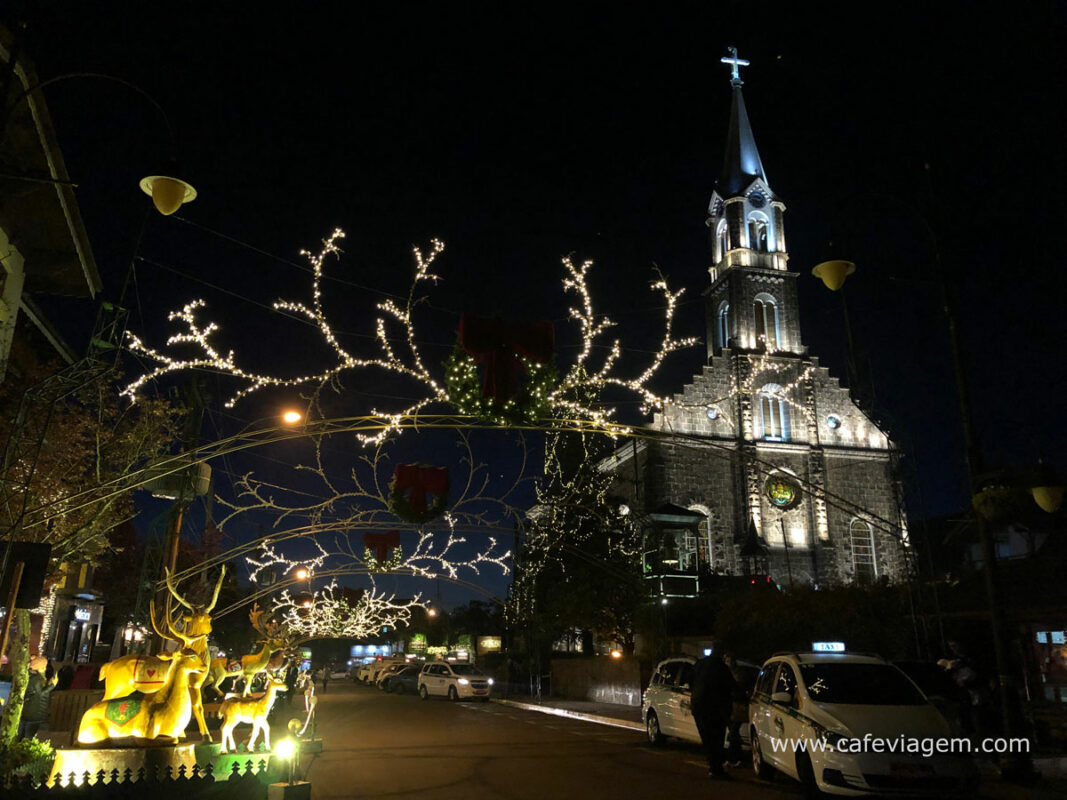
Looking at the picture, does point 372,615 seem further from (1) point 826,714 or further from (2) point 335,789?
(1) point 826,714

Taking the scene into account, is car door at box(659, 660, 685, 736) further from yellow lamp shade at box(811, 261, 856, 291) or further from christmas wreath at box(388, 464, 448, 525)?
yellow lamp shade at box(811, 261, 856, 291)

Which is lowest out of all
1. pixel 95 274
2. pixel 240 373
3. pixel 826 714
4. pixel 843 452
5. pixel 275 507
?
pixel 826 714

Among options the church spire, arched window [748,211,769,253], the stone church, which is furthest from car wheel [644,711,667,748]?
the church spire

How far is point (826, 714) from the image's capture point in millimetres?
8578

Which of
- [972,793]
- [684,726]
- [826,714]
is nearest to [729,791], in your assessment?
[826,714]

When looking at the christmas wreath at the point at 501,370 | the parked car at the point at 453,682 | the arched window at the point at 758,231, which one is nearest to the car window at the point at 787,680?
the christmas wreath at the point at 501,370

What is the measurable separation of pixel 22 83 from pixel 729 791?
40.1 ft

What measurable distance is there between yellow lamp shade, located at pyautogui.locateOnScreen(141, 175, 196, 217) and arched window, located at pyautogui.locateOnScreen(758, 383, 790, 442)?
36.2m

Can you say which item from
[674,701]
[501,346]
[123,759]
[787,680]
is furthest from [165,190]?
[674,701]

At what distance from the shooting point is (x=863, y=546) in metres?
39.8

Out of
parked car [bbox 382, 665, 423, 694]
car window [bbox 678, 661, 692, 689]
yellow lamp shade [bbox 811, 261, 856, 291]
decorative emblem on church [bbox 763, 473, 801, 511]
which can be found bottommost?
parked car [bbox 382, 665, 423, 694]

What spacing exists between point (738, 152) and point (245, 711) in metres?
43.2

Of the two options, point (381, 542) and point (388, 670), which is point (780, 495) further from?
point (381, 542)

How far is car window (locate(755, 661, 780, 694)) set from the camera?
10289 millimetres
